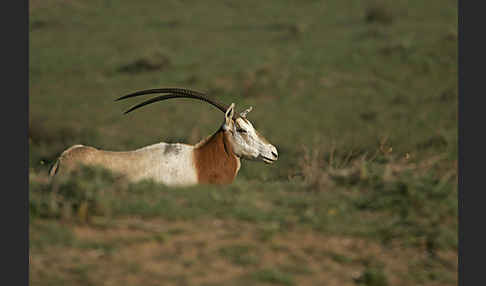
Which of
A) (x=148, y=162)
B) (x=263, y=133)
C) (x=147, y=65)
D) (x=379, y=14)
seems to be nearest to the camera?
(x=148, y=162)

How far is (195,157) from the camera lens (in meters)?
7.72

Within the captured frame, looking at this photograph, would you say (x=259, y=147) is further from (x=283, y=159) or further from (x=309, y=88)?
(x=309, y=88)

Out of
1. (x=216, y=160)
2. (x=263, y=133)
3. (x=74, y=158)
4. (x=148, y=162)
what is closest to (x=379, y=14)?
(x=263, y=133)

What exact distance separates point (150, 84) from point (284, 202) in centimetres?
1417

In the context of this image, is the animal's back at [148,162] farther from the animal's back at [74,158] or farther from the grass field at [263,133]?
the grass field at [263,133]

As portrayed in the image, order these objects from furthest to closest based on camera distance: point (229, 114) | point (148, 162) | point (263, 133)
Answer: point (263, 133), point (229, 114), point (148, 162)

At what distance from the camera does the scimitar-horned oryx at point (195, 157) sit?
751 cm

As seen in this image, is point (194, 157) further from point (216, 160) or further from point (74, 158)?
point (74, 158)

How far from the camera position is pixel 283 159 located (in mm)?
14281

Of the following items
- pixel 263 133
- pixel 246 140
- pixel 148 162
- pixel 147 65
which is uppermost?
pixel 147 65

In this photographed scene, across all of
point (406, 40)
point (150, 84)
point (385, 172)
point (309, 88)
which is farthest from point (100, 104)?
point (385, 172)

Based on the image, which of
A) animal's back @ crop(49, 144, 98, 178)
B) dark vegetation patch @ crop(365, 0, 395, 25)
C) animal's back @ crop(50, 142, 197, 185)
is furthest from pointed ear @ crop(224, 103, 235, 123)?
dark vegetation patch @ crop(365, 0, 395, 25)

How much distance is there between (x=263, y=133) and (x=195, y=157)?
8564 millimetres

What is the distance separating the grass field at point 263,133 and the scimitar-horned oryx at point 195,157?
71cm
